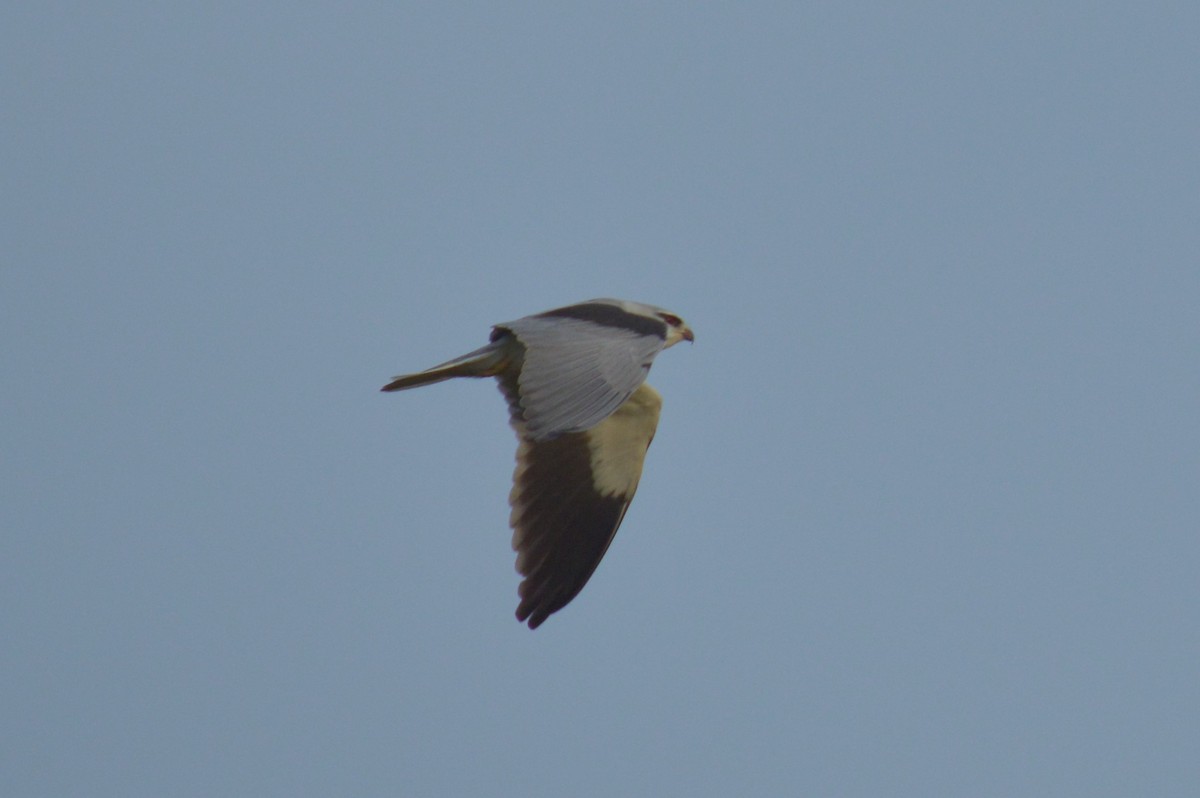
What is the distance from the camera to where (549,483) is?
26.7 ft

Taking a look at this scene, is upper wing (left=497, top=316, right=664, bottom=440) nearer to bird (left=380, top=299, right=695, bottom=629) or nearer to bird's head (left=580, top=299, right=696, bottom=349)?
bird (left=380, top=299, right=695, bottom=629)

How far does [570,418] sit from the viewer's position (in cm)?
563

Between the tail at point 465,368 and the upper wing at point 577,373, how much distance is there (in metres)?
0.86

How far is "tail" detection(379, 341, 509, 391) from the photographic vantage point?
7445 mm

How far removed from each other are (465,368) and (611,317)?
3.22 ft

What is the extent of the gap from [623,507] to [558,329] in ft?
6.38

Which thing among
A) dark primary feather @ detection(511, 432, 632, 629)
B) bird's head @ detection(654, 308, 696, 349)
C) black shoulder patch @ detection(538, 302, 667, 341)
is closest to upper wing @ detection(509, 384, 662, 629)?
dark primary feather @ detection(511, 432, 632, 629)

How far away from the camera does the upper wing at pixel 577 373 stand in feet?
18.6

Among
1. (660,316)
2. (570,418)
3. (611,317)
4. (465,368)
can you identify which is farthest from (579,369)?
(660,316)

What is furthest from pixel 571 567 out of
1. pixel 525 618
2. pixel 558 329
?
pixel 558 329

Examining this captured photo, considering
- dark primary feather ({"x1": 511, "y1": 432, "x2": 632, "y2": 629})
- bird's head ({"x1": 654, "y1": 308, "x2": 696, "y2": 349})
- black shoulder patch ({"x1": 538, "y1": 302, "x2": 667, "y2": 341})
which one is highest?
bird's head ({"x1": 654, "y1": 308, "x2": 696, "y2": 349})

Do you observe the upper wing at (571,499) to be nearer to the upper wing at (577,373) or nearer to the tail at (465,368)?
the tail at (465,368)

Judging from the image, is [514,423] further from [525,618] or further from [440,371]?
[525,618]

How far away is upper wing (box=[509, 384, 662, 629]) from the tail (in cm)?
44
